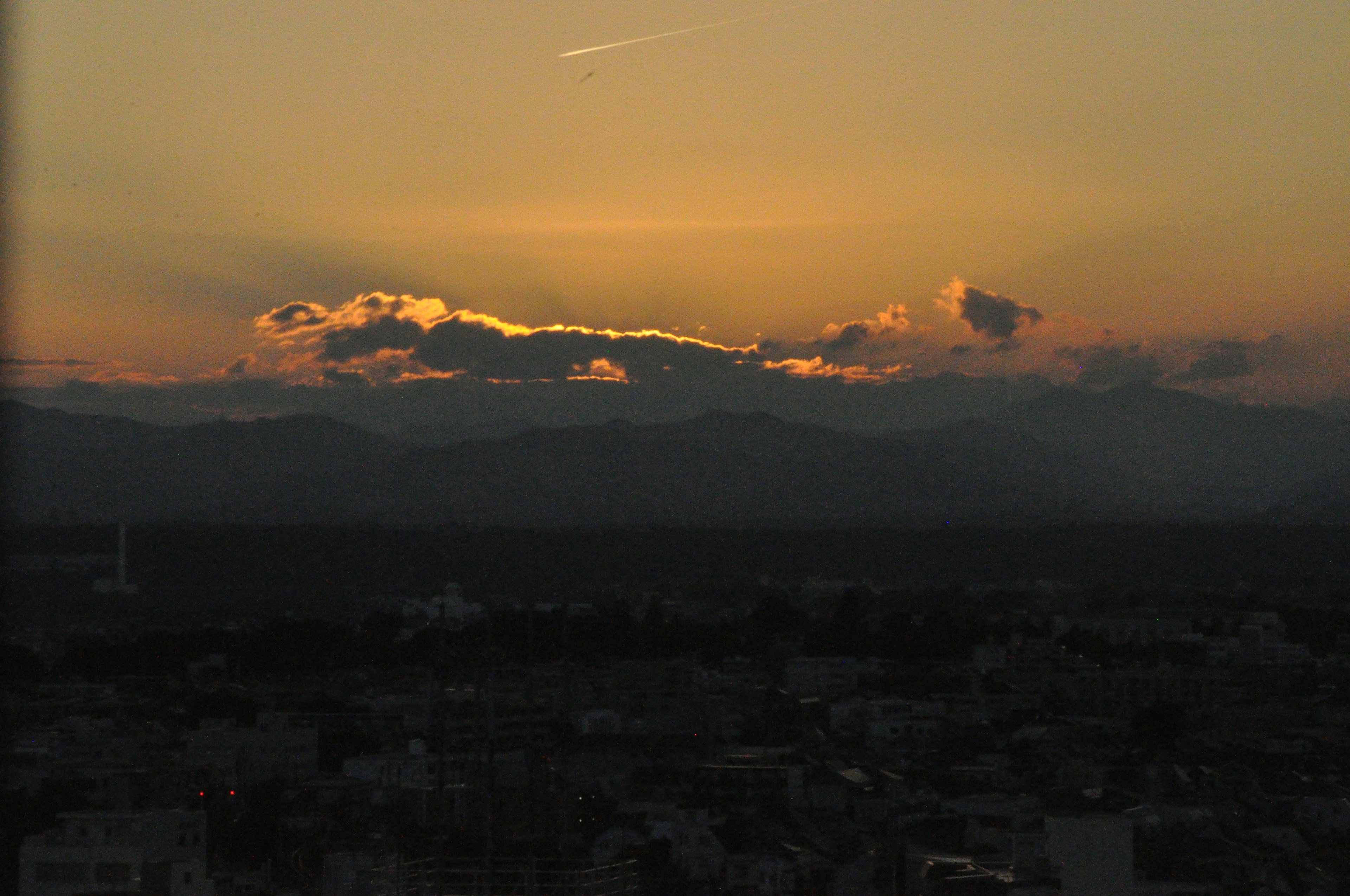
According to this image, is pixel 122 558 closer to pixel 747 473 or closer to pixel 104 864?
pixel 104 864

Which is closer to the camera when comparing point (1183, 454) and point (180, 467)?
point (180, 467)

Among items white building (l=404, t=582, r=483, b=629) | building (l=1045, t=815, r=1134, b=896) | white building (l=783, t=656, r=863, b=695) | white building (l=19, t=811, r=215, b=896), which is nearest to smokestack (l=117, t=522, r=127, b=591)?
white building (l=404, t=582, r=483, b=629)

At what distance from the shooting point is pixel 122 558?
17.4m

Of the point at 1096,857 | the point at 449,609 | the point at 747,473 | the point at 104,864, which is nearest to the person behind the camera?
the point at 1096,857

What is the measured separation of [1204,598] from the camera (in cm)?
2362

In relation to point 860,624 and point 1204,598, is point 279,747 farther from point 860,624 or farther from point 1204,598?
point 1204,598

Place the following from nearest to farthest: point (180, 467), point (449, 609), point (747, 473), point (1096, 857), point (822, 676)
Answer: point (1096, 857), point (822, 676), point (449, 609), point (180, 467), point (747, 473)

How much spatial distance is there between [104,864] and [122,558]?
1282cm

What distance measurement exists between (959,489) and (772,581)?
12.7 m

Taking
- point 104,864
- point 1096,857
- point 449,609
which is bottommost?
point 449,609

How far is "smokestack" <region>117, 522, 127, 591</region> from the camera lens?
16.7 meters

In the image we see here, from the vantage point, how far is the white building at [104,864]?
5.02m

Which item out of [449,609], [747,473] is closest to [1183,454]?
[747,473]

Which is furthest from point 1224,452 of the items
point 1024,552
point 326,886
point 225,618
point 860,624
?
point 326,886
